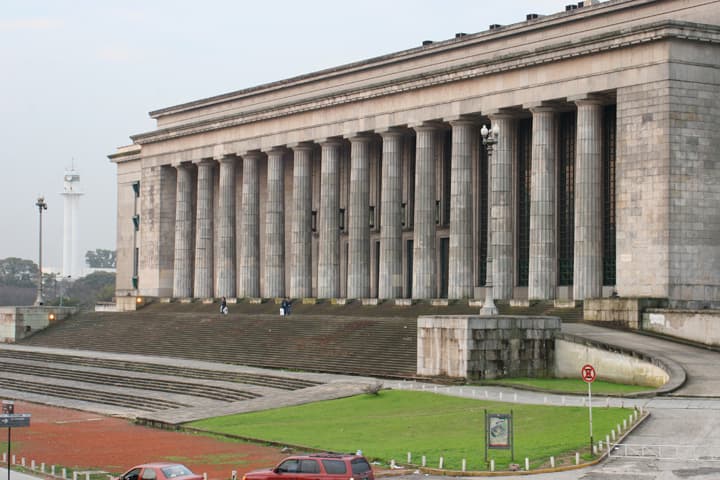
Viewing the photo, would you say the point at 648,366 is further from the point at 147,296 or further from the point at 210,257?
the point at 147,296

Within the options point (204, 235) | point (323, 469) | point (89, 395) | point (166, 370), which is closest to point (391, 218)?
point (166, 370)

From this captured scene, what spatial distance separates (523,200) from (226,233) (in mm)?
29124

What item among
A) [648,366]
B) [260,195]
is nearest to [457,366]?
[648,366]

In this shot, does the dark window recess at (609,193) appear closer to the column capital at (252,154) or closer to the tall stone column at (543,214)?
the tall stone column at (543,214)

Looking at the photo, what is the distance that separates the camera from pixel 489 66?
7638cm

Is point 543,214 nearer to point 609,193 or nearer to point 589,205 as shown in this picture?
point 589,205

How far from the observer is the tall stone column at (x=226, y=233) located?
327 ft

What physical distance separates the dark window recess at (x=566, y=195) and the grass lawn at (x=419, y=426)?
84.3 ft

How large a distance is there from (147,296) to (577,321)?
5079cm

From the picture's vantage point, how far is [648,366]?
2078 inches

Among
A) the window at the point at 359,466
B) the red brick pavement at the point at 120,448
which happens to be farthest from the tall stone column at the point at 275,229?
the window at the point at 359,466

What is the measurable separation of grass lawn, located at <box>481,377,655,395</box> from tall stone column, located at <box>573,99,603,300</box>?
15312 mm

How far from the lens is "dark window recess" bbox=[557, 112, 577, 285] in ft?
248

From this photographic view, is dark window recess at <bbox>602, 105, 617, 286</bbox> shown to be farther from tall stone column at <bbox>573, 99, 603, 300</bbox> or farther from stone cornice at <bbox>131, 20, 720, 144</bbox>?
stone cornice at <bbox>131, 20, 720, 144</bbox>
